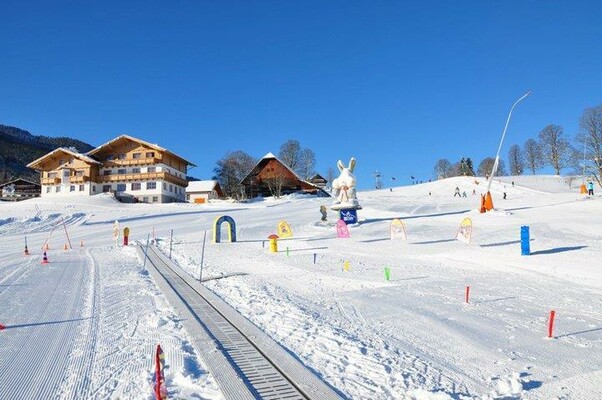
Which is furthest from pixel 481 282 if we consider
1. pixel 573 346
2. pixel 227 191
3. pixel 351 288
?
pixel 227 191

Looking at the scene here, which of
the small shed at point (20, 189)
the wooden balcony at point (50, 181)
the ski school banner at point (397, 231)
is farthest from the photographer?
the small shed at point (20, 189)

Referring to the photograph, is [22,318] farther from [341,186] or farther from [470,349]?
[341,186]

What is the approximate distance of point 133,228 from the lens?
1565 inches

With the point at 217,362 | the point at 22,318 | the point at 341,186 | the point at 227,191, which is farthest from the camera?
the point at 227,191

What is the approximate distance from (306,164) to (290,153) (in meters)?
7.40

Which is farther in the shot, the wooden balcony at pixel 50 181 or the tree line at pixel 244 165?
the tree line at pixel 244 165

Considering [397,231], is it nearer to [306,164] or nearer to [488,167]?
[306,164]

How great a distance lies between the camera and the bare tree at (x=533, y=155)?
4596 inches

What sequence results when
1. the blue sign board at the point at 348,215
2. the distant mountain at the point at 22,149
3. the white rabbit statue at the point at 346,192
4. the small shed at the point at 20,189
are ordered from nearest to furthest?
1. the white rabbit statue at the point at 346,192
2. the blue sign board at the point at 348,215
3. the small shed at the point at 20,189
4. the distant mountain at the point at 22,149

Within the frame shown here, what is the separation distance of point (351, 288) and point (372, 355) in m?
6.16

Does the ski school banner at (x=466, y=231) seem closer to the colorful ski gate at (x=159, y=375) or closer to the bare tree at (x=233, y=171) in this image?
the colorful ski gate at (x=159, y=375)

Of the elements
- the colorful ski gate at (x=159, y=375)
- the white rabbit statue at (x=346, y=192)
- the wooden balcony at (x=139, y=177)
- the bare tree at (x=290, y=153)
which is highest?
the bare tree at (x=290, y=153)

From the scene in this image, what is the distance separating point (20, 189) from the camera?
293 ft

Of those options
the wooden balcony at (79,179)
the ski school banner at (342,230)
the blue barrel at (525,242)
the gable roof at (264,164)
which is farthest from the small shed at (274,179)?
the blue barrel at (525,242)
